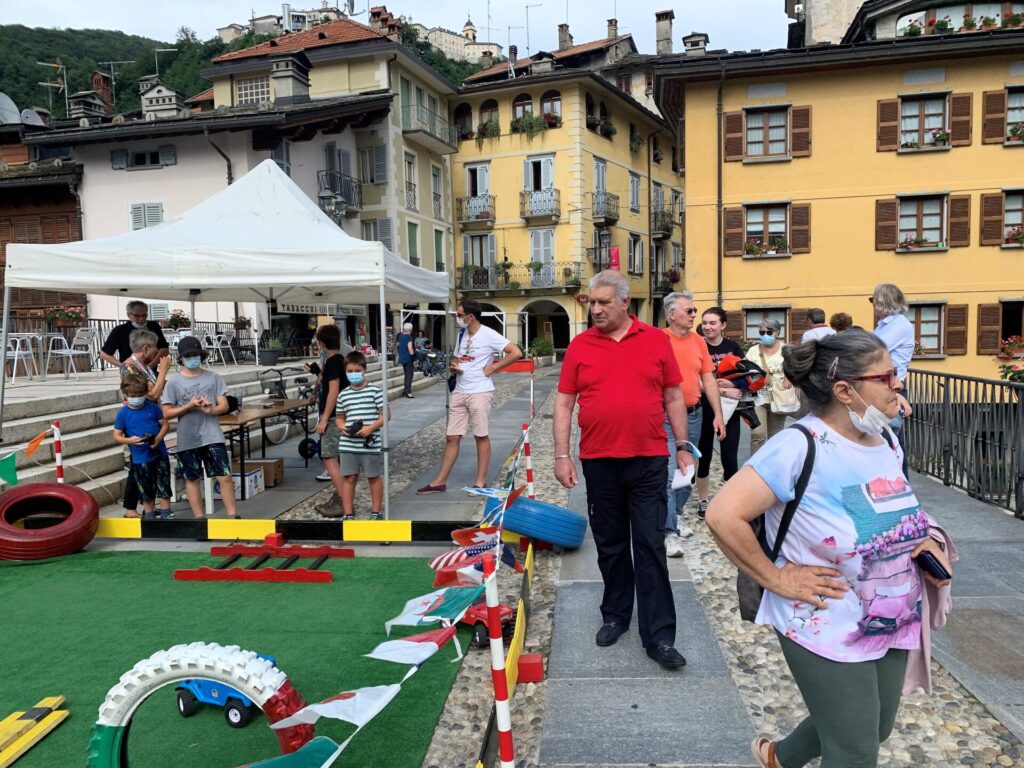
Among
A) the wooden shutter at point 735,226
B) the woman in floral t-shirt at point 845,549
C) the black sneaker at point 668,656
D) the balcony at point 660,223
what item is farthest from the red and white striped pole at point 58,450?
the balcony at point 660,223

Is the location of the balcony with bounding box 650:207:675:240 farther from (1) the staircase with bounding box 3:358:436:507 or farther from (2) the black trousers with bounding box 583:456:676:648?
(2) the black trousers with bounding box 583:456:676:648

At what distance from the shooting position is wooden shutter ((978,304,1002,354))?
20297 millimetres

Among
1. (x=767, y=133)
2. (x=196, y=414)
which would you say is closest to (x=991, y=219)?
(x=767, y=133)

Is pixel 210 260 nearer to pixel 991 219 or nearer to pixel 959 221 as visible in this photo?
pixel 959 221

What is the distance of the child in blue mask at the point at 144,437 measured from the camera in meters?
6.46

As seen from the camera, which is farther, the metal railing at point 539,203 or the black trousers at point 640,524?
the metal railing at point 539,203

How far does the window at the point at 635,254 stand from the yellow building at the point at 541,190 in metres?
0.30

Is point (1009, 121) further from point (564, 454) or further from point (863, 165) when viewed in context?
point (564, 454)

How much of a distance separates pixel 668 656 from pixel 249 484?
5.83 metres

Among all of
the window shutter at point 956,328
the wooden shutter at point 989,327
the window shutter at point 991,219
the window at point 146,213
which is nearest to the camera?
the window shutter at point 991,219

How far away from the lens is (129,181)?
2264 cm

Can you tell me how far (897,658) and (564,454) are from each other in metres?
2.16

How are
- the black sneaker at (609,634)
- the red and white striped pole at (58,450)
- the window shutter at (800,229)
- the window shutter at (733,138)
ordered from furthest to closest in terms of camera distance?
the window shutter at (733,138) < the window shutter at (800,229) < the red and white striped pole at (58,450) < the black sneaker at (609,634)

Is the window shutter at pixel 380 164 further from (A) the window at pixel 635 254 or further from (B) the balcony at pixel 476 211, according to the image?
(A) the window at pixel 635 254
